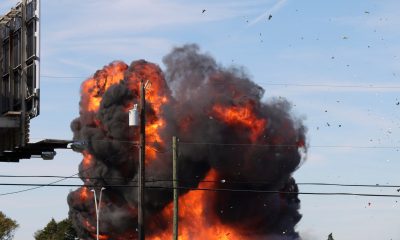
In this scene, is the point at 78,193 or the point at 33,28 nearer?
the point at 33,28

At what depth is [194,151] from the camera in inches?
2788

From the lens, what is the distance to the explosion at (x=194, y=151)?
69062 mm

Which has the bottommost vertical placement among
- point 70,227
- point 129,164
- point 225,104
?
point 70,227

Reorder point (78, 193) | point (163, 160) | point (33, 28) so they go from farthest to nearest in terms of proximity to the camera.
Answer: point (78, 193) < point (163, 160) < point (33, 28)

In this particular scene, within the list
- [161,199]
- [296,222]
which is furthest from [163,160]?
[296,222]

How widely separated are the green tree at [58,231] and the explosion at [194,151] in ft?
97.4

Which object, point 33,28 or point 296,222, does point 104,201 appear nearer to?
point 296,222

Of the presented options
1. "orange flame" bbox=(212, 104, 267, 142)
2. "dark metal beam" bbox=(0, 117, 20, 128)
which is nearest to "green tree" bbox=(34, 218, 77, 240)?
"orange flame" bbox=(212, 104, 267, 142)

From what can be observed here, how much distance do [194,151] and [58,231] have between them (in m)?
40.0

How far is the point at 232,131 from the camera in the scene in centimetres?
6944

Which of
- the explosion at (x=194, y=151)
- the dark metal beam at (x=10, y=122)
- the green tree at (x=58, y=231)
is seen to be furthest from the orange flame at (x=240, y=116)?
the dark metal beam at (x=10, y=122)

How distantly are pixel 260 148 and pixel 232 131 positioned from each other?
10.9 ft

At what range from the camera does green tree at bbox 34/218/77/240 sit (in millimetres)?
104812

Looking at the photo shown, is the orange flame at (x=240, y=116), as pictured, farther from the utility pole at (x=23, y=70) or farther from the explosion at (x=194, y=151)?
the utility pole at (x=23, y=70)
